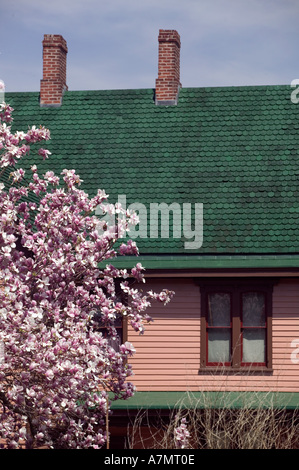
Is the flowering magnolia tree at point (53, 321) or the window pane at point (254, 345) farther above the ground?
the flowering magnolia tree at point (53, 321)

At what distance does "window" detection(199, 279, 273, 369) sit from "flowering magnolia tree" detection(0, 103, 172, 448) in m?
6.99

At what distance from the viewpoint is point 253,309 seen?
64.7 feet

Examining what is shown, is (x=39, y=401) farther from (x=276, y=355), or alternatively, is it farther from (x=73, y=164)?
(x=73, y=164)

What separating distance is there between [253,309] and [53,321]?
8620mm

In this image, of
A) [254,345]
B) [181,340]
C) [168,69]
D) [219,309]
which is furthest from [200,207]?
[168,69]

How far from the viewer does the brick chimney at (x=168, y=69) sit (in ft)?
77.4

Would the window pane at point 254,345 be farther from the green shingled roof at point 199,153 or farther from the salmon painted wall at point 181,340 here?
the green shingled roof at point 199,153

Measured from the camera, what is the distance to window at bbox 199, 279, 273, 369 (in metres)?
19.5

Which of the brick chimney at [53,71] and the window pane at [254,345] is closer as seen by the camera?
the window pane at [254,345]

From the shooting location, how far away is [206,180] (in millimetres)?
21297

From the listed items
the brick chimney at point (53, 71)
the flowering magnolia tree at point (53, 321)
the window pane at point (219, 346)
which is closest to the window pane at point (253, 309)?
the window pane at point (219, 346)

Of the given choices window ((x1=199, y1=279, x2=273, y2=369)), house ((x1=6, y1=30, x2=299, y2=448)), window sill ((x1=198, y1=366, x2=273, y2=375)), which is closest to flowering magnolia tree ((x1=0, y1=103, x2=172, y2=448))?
house ((x1=6, y1=30, x2=299, y2=448))

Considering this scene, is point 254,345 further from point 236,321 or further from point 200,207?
point 200,207

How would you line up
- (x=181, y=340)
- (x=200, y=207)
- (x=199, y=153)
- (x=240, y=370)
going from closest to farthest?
1. (x=240, y=370)
2. (x=181, y=340)
3. (x=200, y=207)
4. (x=199, y=153)
